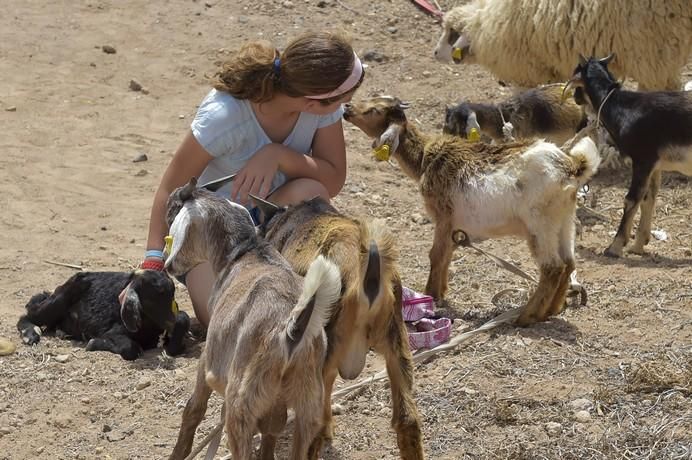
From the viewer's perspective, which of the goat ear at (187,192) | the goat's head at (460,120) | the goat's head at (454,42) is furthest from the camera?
the goat's head at (454,42)

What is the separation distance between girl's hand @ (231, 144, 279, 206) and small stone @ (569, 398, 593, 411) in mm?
1789

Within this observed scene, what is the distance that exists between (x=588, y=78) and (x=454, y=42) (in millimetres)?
3268

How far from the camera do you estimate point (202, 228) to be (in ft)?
14.5

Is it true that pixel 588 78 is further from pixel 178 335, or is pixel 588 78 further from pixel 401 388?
pixel 401 388

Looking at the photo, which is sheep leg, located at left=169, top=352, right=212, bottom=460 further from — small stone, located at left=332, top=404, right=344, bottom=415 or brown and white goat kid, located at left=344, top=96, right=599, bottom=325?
brown and white goat kid, located at left=344, top=96, right=599, bottom=325

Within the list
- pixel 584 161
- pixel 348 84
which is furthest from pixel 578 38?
pixel 348 84

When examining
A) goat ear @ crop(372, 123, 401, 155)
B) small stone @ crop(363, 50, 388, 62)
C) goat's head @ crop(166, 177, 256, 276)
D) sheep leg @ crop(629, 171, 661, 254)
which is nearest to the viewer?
goat's head @ crop(166, 177, 256, 276)

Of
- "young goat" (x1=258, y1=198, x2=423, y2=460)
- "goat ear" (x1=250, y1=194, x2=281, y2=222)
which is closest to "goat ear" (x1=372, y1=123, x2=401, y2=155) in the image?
"goat ear" (x1=250, y1=194, x2=281, y2=222)

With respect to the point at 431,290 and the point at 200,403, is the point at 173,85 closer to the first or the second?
the point at 431,290

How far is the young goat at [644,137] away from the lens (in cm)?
714

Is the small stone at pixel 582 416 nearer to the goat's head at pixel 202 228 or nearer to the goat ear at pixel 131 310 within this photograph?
the goat's head at pixel 202 228

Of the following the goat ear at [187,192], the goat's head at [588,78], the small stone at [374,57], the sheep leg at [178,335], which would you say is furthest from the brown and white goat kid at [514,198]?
the small stone at [374,57]

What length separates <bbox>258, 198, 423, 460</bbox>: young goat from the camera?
13.2ft

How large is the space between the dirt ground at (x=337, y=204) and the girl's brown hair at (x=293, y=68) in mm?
1452
